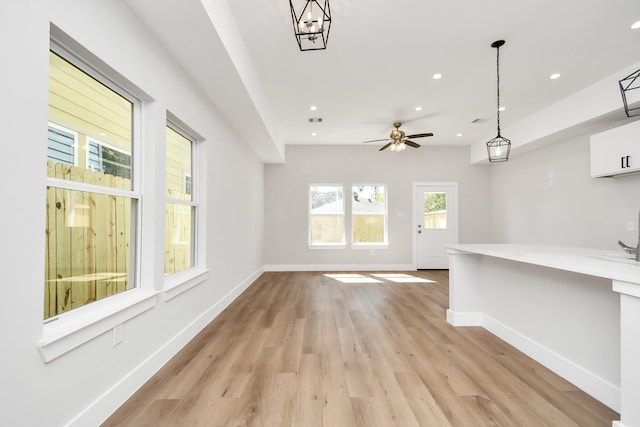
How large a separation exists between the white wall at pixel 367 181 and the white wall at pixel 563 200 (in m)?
0.56

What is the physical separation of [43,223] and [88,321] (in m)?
0.58

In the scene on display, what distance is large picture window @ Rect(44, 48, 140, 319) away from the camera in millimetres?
1451

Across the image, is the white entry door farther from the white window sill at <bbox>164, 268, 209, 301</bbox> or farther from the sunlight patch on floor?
the white window sill at <bbox>164, 268, 209, 301</bbox>

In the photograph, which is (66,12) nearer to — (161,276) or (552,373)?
(161,276)

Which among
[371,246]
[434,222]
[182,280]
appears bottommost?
[371,246]

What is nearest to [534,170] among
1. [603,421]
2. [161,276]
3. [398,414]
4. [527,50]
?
[527,50]

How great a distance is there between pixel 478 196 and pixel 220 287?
6.16m

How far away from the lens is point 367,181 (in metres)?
6.64

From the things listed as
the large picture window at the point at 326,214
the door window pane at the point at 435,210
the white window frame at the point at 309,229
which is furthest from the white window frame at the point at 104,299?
the door window pane at the point at 435,210

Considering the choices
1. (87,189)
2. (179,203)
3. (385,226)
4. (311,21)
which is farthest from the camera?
(385,226)

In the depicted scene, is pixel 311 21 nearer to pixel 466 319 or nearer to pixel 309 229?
pixel 466 319

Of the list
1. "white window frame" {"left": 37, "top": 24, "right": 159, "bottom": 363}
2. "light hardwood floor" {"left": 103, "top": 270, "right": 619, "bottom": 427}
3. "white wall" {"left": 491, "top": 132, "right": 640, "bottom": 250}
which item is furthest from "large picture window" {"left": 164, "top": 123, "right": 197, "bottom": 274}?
"white wall" {"left": 491, "top": 132, "right": 640, "bottom": 250}

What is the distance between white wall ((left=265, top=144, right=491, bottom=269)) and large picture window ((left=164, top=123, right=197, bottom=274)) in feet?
11.6

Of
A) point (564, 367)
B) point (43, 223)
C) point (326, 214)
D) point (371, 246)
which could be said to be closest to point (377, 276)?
point (371, 246)
